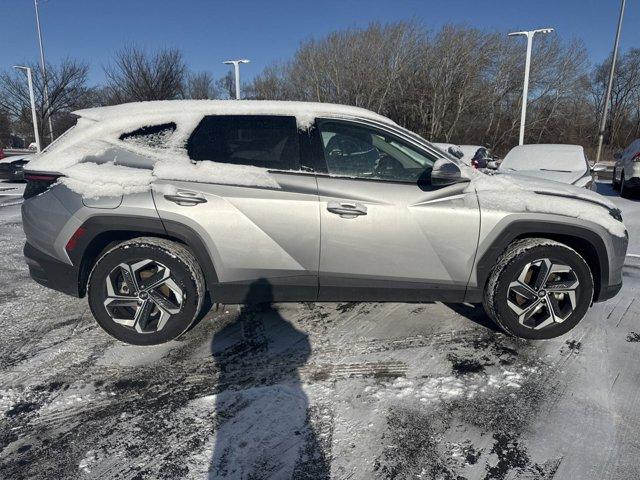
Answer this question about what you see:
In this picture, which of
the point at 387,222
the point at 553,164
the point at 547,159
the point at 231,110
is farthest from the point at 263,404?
the point at 547,159

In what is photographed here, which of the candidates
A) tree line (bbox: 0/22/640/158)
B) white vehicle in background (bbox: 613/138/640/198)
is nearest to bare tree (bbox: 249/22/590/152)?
tree line (bbox: 0/22/640/158)

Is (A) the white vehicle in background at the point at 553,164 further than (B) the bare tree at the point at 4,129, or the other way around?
(B) the bare tree at the point at 4,129

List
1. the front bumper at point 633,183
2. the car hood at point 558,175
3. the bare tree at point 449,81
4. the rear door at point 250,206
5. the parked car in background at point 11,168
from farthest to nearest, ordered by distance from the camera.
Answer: the bare tree at point 449,81
the parked car in background at point 11,168
the front bumper at point 633,183
the car hood at point 558,175
the rear door at point 250,206

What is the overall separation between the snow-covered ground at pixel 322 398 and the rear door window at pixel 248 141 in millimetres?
1369

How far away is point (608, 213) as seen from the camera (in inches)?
126

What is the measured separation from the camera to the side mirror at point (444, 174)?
295 centimetres

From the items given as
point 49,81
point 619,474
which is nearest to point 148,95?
point 49,81

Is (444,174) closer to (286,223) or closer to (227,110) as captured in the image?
(286,223)

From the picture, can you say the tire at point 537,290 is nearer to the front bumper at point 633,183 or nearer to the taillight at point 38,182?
the taillight at point 38,182

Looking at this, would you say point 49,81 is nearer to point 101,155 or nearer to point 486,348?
point 101,155

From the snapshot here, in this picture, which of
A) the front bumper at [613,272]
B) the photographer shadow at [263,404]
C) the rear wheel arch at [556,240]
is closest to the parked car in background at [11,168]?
the photographer shadow at [263,404]

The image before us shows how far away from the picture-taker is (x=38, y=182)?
121 inches

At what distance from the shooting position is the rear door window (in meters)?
3.07

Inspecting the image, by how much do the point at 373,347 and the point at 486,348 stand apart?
855 mm
